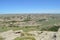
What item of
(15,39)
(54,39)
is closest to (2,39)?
(15,39)

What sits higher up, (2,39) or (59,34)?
(59,34)

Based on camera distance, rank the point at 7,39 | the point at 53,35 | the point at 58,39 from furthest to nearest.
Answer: the point at 7,39 < the point at 53,35 < the point at 58,39

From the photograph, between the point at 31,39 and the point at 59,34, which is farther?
the point at 31,39

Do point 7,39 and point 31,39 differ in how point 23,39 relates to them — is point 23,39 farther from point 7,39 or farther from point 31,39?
point 7,39

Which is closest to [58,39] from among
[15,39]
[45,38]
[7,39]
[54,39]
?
[54,39]

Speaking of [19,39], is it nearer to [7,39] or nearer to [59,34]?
[7,39]

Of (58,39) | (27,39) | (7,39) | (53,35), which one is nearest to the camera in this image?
(58,39)

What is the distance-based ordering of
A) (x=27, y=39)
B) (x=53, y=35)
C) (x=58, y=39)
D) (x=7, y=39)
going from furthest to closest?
(x=7, y=39)
(x=27, y=39)
(x=53, y=35)
(x=58, y=39)

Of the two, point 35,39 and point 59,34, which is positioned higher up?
point 59,34

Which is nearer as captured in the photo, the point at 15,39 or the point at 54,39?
the point at 54,39
